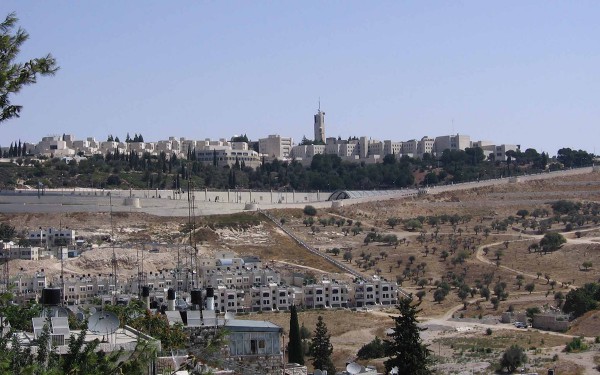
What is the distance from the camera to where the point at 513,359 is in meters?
30.9

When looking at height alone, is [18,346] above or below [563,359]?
above

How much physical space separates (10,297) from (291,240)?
A: 57.7m

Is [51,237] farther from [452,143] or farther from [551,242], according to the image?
[452,143]

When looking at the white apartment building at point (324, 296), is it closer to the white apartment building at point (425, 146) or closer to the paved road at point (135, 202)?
the paved road at point (135, 202)

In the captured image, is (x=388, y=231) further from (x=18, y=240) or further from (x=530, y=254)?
(x=18, y=240)

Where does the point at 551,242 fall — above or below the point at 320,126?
below

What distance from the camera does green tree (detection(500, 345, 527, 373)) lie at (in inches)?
1213

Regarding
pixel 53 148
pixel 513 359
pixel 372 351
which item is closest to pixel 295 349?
pixel 513 359

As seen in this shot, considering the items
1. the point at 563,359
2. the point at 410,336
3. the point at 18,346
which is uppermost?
the point at 18,346

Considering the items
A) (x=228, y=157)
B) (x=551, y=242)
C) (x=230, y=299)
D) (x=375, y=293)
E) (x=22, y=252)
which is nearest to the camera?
(x=230, y=299)

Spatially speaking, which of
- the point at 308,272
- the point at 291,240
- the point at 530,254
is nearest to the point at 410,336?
the point at 308,272

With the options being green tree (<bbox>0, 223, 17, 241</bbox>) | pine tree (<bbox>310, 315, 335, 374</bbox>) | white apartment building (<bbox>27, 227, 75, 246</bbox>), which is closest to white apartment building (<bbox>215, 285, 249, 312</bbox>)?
pine tree (<bbox>310, 315, 335, 374</bbox>)

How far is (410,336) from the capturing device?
20547 mm

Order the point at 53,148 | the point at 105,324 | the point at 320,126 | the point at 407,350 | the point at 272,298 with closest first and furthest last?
the point at 105,324 < the point at 407,350 < the point at 272,298 < the point at 53,148 < the point at 320,126
